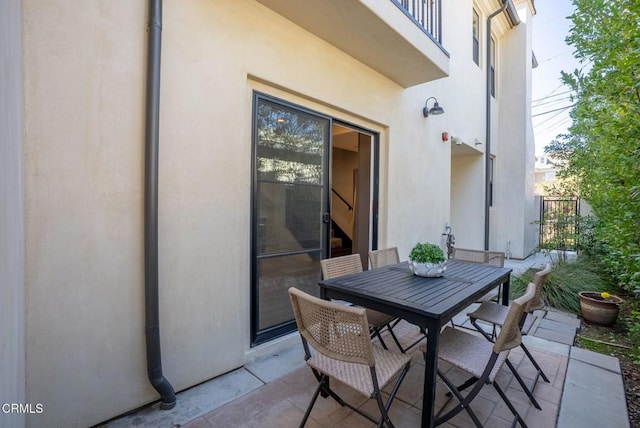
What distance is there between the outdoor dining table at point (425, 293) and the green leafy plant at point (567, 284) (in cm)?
206

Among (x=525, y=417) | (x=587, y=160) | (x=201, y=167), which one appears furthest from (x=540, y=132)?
(x=201, y=167)

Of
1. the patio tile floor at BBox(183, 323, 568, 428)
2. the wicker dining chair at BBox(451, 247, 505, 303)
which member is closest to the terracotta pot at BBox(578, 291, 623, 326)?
the wicker dining chair at BBox(451, 247, 505, 303)

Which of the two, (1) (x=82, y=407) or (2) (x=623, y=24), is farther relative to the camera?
(2) (x=623, y=24)

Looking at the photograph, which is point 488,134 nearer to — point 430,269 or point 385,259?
point 385,259

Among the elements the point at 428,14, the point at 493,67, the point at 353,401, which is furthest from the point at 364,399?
the point at 493,67

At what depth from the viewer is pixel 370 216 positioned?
415cm

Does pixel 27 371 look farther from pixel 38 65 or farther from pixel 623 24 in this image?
pixel 623 24

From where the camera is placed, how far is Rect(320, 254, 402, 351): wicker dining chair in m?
2.45

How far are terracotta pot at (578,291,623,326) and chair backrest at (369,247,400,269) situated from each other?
8.00 ft

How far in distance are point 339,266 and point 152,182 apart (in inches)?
63.3

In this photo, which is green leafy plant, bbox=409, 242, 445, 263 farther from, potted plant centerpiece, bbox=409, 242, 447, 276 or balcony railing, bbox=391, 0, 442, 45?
balcony railing, bbox=391, 0, 442, 45

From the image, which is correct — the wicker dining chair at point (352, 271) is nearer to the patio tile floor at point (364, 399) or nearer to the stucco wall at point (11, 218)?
the patio tile floor at point (364, 399)

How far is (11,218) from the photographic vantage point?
4.38 ft

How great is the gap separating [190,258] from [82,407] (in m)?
1.03
